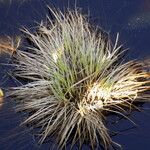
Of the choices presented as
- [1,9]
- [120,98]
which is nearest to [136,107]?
[120,98]

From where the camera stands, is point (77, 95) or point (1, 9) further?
point (1, 9)

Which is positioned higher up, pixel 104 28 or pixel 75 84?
pixel 104 28

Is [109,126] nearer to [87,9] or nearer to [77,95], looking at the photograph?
[77,95]

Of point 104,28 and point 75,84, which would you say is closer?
point 75,84
